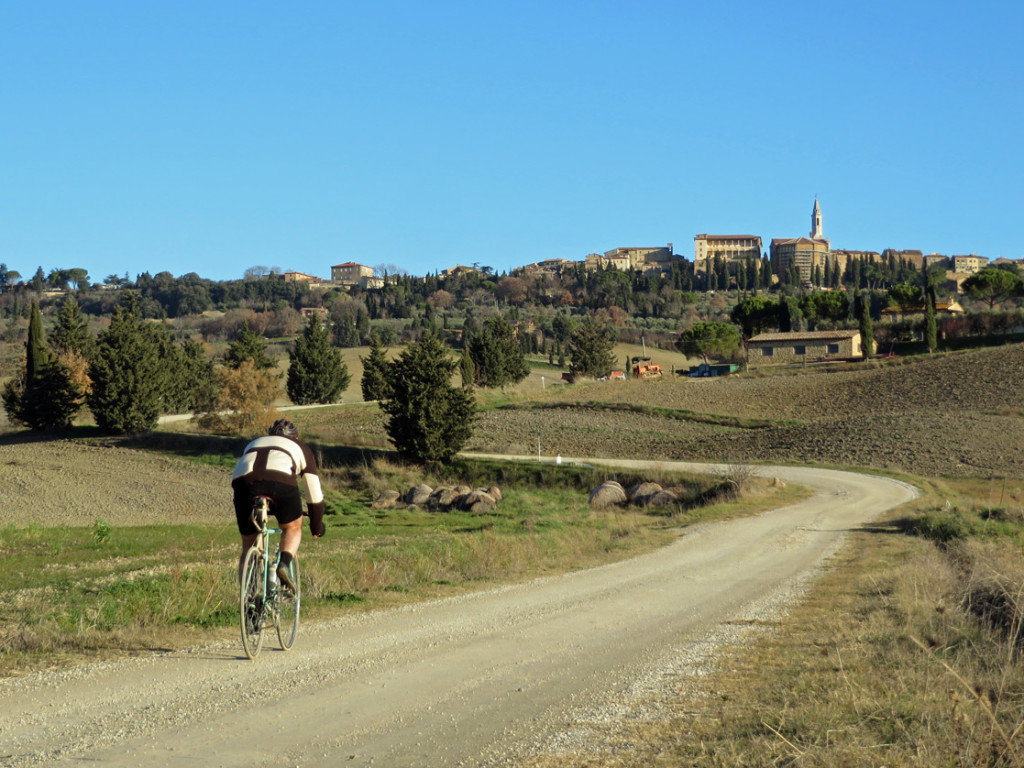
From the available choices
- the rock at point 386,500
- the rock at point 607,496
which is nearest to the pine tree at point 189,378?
the rock at point 386,500

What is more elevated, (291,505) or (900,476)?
(291,505)

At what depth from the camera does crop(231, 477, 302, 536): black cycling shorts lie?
25.0ft

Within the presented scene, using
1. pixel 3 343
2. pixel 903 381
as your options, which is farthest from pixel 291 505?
pixel 3 343

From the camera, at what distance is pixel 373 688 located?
6.93 m

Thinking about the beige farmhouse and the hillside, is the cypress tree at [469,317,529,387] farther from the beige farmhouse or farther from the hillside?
the beige farmhouse

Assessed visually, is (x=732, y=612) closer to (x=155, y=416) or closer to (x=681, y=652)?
(x=681, y=652)

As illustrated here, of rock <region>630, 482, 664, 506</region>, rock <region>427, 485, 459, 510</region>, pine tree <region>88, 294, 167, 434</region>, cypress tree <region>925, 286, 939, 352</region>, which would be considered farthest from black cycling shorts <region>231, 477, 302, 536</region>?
cypress tree <region>925, 286, 939, 352</region>

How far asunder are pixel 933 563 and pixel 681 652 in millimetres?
6812

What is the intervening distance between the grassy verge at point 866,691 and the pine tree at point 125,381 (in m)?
48.2

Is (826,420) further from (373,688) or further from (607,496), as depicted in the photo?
(373,688)

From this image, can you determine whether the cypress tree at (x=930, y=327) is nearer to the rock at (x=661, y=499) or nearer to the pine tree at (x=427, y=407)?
the pine tree at (x=427, y=407)

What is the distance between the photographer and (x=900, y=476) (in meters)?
39.2

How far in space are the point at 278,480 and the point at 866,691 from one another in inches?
178

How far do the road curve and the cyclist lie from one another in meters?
1.07
